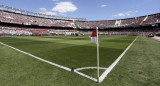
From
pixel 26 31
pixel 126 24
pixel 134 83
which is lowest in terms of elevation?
pixel 134 83

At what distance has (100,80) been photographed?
117 inches

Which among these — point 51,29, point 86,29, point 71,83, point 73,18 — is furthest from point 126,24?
point 71,83

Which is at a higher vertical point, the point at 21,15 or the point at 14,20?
the point at 21,15

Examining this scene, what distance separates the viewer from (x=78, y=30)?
309 ft

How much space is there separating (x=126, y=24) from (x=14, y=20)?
3347 inches

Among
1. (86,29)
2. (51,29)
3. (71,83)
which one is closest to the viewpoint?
(71,83)

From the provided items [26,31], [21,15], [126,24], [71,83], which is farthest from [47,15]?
[71,83]

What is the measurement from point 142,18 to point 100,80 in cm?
8696

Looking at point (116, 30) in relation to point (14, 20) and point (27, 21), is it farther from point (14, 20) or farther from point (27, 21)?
point (14, 20)

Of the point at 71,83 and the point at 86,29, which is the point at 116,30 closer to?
the point at 86,29

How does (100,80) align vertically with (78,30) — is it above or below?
below

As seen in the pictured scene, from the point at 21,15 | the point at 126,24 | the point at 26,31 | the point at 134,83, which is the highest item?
the point at 21,15

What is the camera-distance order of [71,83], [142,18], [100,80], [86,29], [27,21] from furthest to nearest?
[86,29]
[142,18]
[27,21]
[100,80]
[71,83]

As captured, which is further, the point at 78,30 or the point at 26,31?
the point at 78,30
